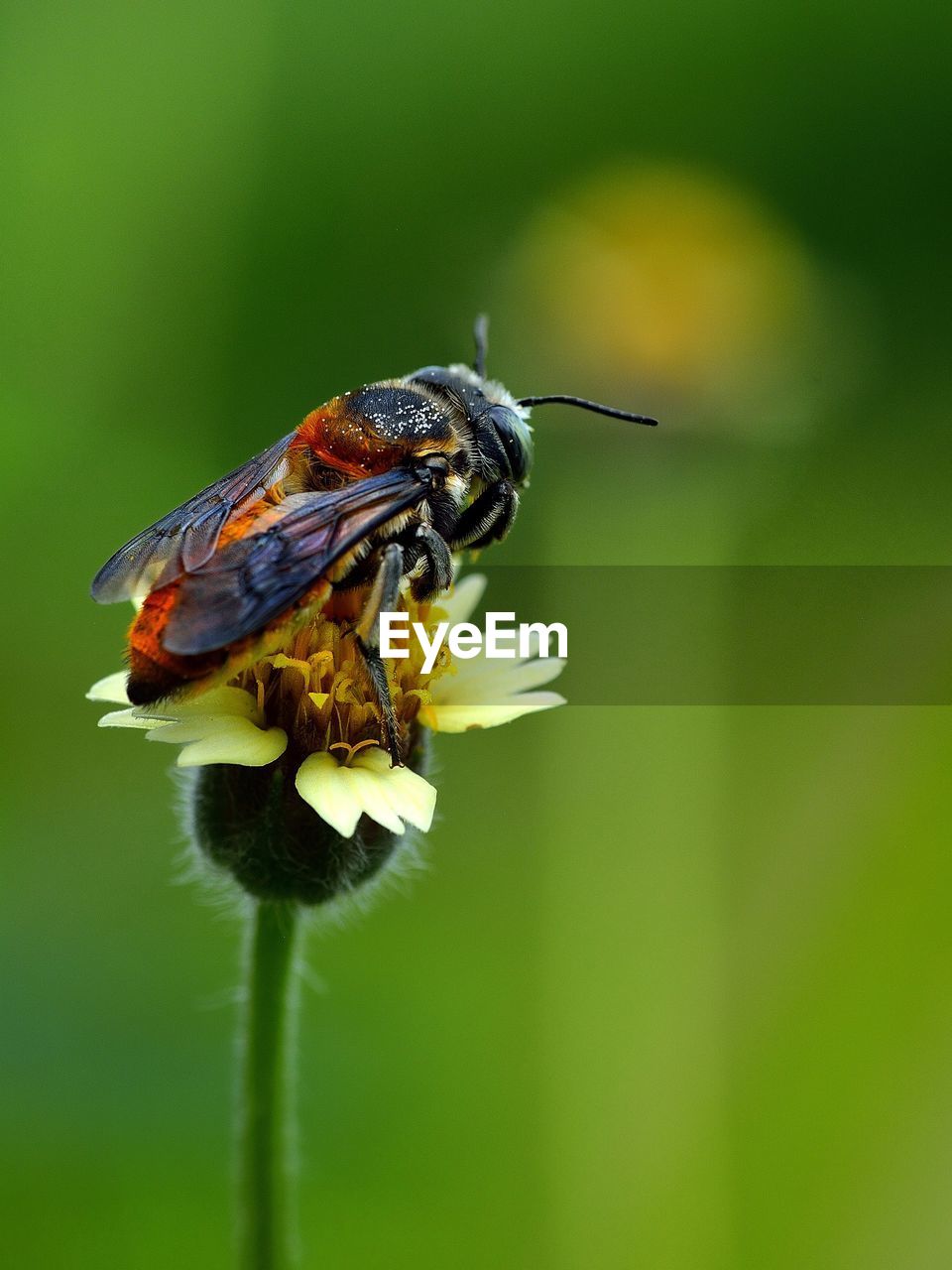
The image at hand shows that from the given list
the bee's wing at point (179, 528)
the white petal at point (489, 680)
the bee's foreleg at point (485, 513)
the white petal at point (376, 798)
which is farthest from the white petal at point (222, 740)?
the bee's foreleg at point (485, 513)

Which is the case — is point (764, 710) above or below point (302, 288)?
below

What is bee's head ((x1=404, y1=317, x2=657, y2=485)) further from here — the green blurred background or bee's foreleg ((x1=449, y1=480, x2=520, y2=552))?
the green blurred background

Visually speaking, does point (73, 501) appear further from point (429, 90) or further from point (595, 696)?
point (429, 90)

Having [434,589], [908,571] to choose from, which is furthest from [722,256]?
[434,589]

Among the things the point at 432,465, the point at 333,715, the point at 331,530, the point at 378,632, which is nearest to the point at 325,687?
the point at 333,715

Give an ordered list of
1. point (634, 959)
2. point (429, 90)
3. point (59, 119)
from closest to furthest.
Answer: point (634, 959)
point (59, 119)
point (429, 90)

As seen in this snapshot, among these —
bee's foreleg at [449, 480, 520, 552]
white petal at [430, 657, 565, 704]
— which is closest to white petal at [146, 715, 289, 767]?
white petal at [430, 657, 565, 704]
